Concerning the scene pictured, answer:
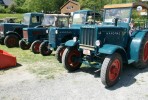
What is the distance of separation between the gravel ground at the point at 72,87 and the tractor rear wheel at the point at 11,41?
641 centimetres

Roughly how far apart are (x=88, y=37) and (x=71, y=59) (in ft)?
4.01

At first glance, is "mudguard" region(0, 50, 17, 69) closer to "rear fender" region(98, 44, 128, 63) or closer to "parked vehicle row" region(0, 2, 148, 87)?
"parked vehicle row" region(0, 2, 148, 87)

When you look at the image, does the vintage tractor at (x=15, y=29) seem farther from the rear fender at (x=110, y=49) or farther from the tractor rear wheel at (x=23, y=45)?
the rear fender at (x=110, y=49)

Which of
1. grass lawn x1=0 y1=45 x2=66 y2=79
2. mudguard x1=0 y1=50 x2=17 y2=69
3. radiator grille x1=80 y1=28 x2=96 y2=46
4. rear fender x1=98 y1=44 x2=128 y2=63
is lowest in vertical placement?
grass lawn x1=0 y1=45 x2=66 y2=79

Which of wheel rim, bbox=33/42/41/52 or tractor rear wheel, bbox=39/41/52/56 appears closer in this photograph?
tractor rear wheel, bbox=39/41/52/56

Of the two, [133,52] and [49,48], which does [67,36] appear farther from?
[133,52]

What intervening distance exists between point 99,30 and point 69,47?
4.60ft

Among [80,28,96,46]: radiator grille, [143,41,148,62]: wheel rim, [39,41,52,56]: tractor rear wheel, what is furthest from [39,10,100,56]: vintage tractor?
[80,28,96,46]: radiator grille

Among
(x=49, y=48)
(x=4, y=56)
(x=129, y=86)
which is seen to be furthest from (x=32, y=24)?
(x=129, y=86)

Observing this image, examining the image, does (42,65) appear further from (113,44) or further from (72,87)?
(113,44)

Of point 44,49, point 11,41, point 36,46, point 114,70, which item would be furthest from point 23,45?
point 114,70

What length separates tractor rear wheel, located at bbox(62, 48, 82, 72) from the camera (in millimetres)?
7906

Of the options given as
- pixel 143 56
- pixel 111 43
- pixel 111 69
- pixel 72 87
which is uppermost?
pixel 111 43

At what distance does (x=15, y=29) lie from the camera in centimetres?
1502
